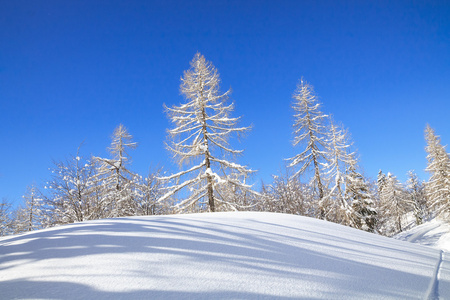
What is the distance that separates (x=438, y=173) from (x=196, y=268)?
31.5m

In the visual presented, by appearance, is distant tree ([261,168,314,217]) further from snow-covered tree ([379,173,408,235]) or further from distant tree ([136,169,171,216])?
snow-covered tree ([379,173,408,235])

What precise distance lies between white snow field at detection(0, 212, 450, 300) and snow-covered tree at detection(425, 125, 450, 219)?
27800 millimetres

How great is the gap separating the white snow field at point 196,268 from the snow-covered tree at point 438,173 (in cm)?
Answer: 2780

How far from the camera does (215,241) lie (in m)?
2.80

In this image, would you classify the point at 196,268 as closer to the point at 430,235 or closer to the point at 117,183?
the point at 117,183

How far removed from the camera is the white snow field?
5.59 ft

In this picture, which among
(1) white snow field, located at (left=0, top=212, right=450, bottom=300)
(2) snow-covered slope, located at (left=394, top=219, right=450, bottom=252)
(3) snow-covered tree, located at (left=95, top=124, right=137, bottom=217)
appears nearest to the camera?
(1) white snow field, located at (left=0, top=212, right=450, bottom=300)

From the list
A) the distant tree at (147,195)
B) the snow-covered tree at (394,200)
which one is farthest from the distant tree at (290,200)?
the snow-covered tree at (394,200)

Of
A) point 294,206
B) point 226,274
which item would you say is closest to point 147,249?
point 226,274

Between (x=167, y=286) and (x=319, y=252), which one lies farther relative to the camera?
(x=319, y=252)

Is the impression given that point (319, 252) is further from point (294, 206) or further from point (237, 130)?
point (294, 206)

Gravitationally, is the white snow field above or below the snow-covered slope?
above

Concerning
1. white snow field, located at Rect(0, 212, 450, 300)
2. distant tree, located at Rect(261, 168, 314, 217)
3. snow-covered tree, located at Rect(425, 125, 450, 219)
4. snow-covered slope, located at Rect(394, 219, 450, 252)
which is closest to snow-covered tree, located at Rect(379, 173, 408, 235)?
snow-covered slope, located at Rect(394, 219, 450, 252)

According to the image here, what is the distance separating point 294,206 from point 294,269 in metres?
17.1
